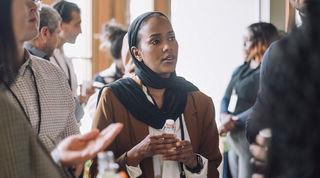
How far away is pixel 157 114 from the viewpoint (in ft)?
6.30

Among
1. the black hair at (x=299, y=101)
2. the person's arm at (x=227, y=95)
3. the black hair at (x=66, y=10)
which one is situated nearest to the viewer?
the black hair at (x=299, y=101)

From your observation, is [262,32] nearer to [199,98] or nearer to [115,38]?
[115,38]

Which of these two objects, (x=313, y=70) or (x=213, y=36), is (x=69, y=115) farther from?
(x=213, y=36)

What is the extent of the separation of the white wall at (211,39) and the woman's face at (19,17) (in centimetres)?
457

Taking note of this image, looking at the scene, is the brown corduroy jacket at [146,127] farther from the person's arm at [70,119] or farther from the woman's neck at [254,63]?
the woman's neck at [254,63]

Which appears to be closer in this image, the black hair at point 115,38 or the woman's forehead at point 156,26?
the woman's forehead at point 156,26

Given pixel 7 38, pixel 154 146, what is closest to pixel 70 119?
pixel 154 146

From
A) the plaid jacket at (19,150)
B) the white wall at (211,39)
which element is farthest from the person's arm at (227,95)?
the white wall at (211,39)

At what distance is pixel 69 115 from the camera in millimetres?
1657

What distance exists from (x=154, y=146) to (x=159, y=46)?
1.40ft

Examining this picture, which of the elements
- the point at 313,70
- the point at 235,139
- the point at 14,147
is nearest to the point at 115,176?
the point at 14,147

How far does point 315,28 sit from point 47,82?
38.4 inches

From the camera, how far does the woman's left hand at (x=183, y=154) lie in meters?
1.79

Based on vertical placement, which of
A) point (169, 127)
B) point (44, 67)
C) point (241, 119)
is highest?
point (44, 67)
